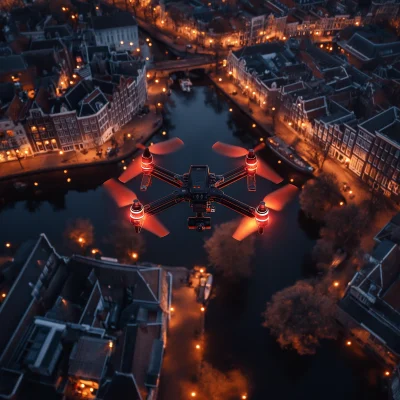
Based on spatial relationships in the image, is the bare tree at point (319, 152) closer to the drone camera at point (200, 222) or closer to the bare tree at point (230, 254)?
the bare tree at point (230, 254)

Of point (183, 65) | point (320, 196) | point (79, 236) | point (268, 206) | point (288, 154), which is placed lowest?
point (79, 236)

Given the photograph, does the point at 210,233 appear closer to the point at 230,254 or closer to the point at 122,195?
the point at 230,254

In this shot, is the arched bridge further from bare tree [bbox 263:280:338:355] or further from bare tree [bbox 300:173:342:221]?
bare tree [bbox 263:280:338:355]

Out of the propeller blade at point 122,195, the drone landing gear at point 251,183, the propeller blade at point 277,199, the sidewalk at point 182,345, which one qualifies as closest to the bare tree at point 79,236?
the sidewalk at point 182,345

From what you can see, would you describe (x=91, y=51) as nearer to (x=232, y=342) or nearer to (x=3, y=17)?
(x=3, y=17)

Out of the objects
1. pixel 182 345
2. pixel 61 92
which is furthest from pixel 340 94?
pixel 182 345

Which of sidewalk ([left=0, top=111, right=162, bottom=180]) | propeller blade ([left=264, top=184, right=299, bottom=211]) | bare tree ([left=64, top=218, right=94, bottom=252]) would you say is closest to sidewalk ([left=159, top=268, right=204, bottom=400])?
bare tree ([left=64, top=218, right=94, bottom=252])

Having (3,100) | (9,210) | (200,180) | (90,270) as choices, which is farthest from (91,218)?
(200,180)
